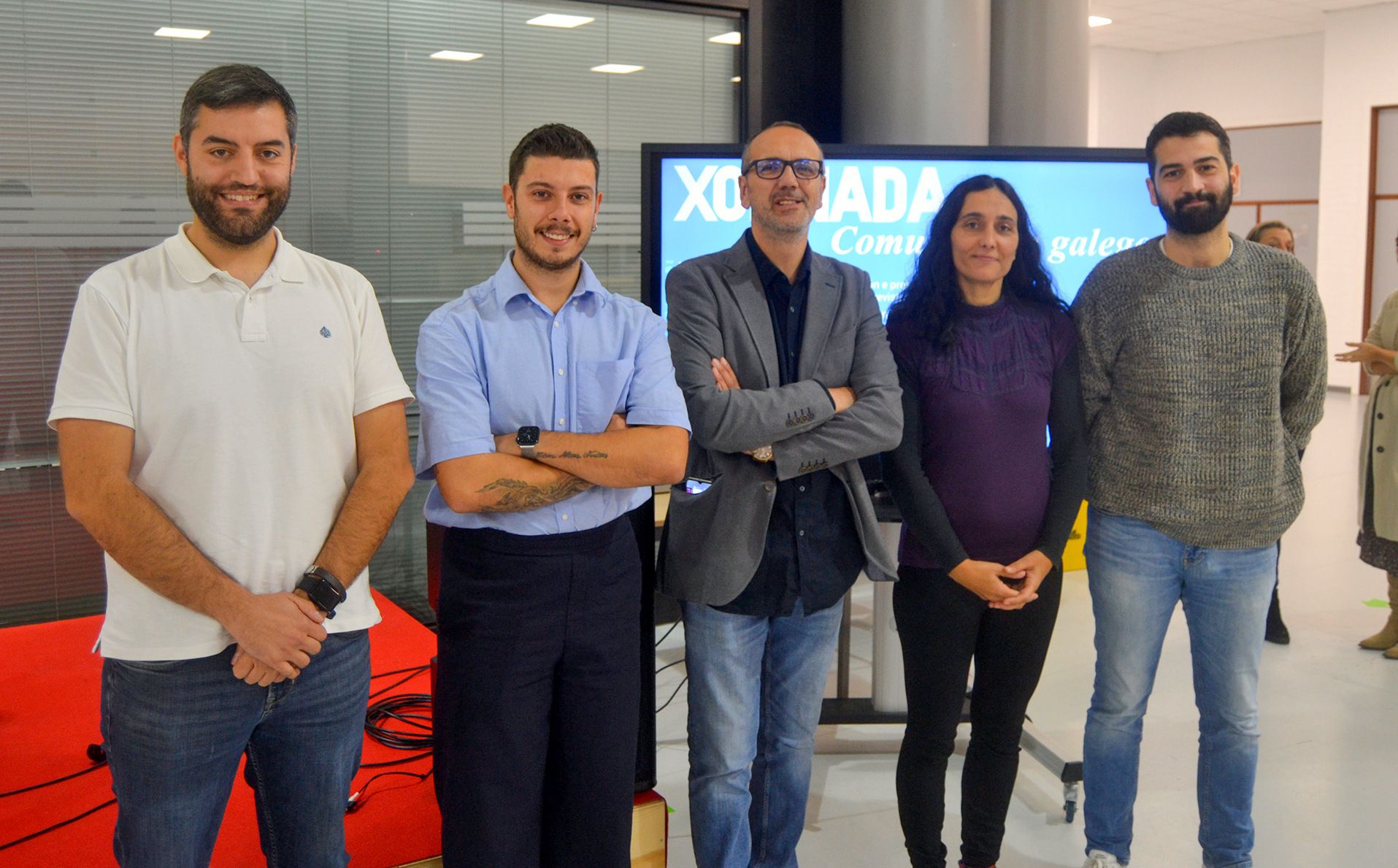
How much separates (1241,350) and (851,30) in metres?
1.95

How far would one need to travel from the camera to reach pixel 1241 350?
2439 mm

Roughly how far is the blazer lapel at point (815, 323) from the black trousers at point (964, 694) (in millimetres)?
483

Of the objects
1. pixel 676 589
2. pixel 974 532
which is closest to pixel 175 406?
pixel 676 589

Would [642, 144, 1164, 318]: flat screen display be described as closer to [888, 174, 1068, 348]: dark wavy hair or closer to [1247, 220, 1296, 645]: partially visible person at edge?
[888, 174, 1068, 348]: dark wavy hair

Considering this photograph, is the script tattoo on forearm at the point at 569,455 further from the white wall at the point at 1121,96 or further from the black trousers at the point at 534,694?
the white wall at the point at 1121,96

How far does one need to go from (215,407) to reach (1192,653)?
2.09 metres

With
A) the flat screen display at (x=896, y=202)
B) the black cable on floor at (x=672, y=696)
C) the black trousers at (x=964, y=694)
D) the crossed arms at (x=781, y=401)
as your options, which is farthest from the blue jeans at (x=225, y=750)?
the black cable on floor at (x=672, y=696)

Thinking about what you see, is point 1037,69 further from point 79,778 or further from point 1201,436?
point 79,778

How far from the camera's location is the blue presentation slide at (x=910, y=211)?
325 centimetres

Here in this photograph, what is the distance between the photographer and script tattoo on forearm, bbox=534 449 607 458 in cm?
194

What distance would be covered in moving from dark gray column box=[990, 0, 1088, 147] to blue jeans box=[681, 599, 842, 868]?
7.79 ft

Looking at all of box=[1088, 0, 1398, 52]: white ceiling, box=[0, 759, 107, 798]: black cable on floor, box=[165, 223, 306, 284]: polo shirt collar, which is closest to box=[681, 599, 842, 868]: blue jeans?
box=[165, 223, 306, 284]: polo shirt collar

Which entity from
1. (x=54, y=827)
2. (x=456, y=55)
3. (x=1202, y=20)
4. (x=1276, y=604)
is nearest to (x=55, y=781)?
(x=54, y=827)

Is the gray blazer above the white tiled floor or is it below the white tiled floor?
above
